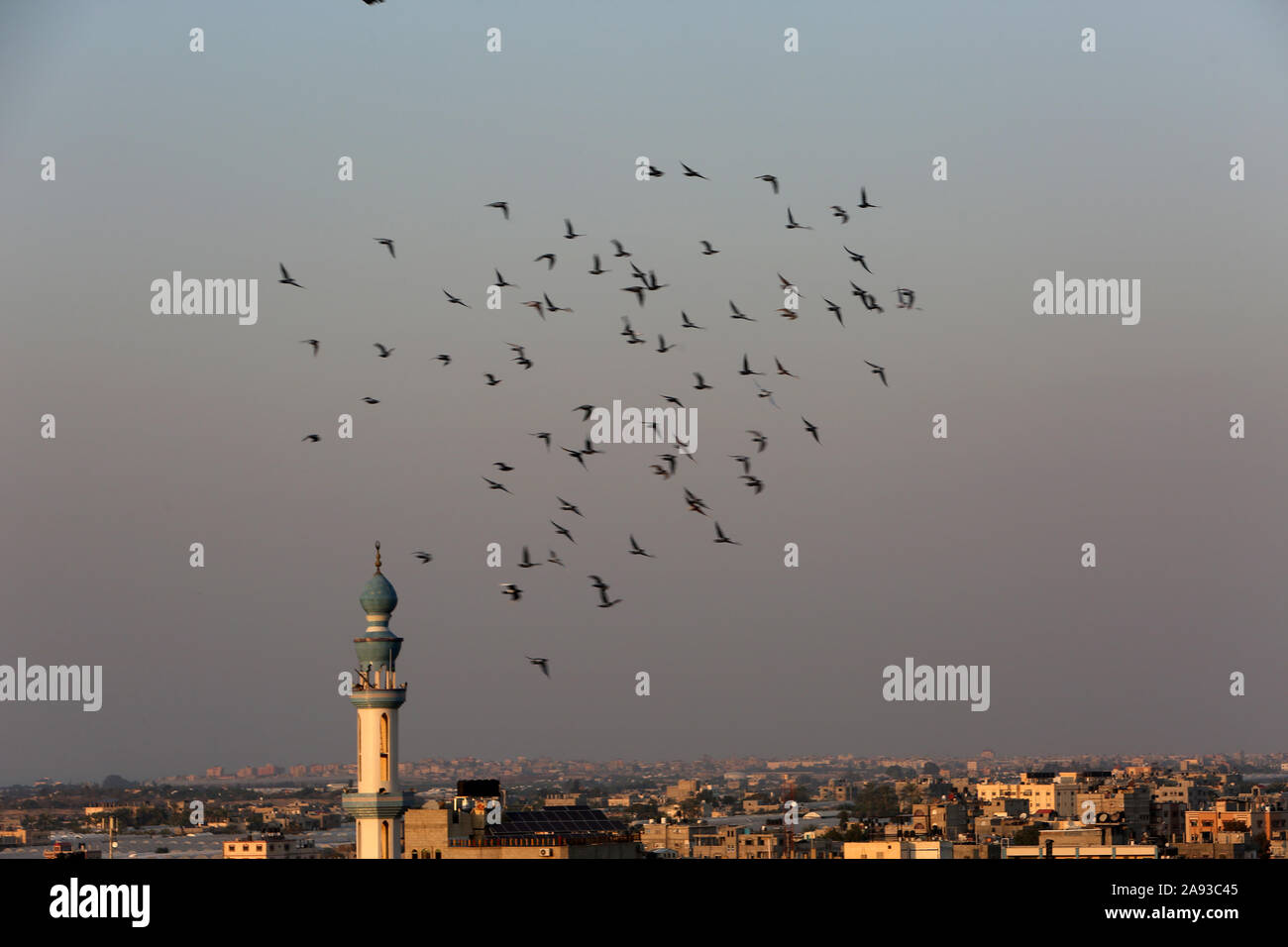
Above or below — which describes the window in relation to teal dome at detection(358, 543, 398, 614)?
below

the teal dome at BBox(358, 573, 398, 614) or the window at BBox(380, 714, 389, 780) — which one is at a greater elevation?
the teal dome at BBox(358, 573, 398, 614)

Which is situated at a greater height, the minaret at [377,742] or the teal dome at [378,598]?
the teal dome at [378,598]
